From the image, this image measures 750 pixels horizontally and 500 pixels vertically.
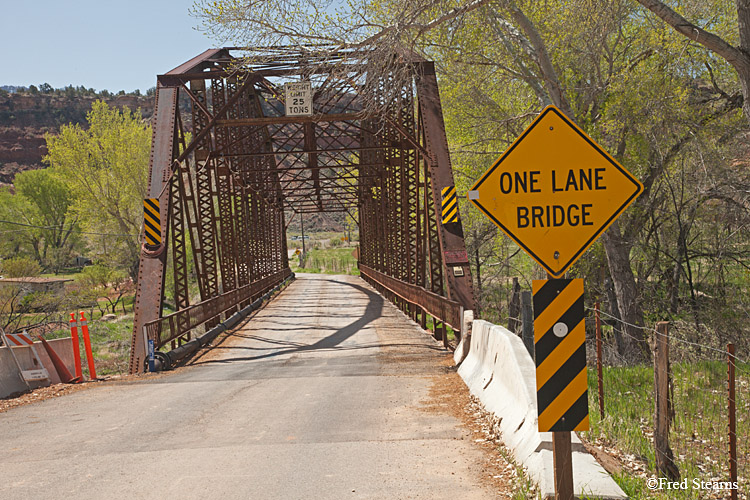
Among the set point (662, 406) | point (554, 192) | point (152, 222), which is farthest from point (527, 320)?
point (152, 222)

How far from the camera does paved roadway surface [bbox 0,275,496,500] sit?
16.9 ft

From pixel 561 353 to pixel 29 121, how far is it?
176 metres

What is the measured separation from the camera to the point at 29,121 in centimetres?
15675

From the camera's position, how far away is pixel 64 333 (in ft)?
94.8

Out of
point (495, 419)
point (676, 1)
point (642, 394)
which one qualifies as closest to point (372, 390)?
point (495, 419)

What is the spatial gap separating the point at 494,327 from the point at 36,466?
5442 mm

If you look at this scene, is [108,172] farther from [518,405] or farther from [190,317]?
[518,405]

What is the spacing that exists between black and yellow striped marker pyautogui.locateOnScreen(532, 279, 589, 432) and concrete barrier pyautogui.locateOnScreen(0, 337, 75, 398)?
368 inches

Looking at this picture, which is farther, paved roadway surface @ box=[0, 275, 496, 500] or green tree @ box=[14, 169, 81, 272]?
green tree @ box=[14, 169, 81, 272]

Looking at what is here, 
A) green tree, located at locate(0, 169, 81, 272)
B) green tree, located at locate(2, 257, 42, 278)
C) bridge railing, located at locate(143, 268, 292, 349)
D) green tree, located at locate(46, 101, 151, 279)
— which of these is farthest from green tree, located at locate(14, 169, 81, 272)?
bridge railing, located at locate(143, 268, 292, 349)

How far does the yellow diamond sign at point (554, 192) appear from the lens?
13.7 feet

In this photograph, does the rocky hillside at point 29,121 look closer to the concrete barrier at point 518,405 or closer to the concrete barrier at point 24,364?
the concrete barrier at point 24,364

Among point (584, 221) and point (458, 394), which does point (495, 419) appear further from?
point (584, 221)

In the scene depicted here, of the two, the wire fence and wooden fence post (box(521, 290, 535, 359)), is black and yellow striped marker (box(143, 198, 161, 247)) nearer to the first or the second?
the wire fence
